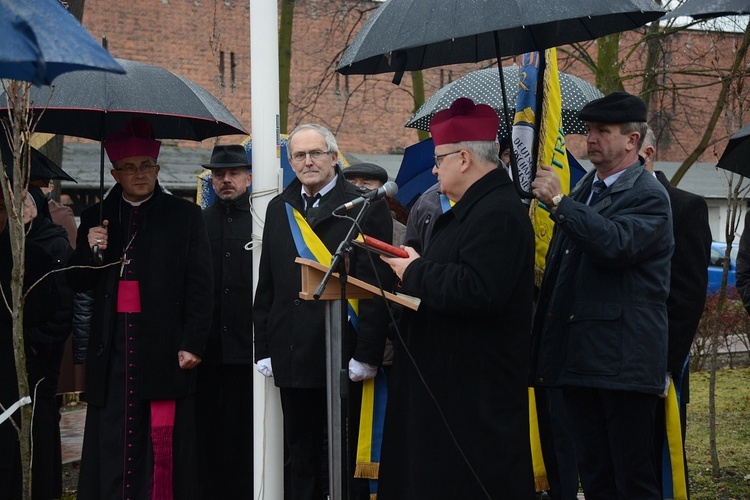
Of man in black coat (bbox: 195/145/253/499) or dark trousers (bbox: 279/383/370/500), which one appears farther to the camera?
man in black coat (bbox: 195/145/253/499)

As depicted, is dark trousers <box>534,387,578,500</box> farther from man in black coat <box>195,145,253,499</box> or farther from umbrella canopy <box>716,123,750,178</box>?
man in black coat <box>195,145,253,499</box>

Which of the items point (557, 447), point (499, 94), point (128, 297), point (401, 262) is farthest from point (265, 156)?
point (499, 94)

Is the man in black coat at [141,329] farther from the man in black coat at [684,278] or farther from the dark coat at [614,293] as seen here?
the man in black coat at [684,278]

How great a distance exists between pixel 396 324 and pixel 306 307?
1.05 m

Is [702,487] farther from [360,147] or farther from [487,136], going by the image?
[360,147]

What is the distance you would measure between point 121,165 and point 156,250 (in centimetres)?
50

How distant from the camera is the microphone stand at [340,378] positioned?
399cm

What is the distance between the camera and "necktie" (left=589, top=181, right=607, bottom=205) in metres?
4.62

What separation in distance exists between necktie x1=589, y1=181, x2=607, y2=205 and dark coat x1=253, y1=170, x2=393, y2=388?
1.06m

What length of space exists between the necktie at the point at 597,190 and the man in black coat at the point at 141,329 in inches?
87.4

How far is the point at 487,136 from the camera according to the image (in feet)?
13.6

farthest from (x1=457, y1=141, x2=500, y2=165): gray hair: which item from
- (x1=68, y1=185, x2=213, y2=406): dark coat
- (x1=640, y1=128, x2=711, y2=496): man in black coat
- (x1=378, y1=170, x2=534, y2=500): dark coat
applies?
(x1=68, y1=185, x2=213, y2=406): dark coat

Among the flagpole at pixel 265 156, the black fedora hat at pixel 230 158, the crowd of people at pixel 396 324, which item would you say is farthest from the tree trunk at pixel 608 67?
the flagpole at pixel 265 156

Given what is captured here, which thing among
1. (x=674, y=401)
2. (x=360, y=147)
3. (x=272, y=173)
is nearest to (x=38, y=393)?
(x=272, y=173)
